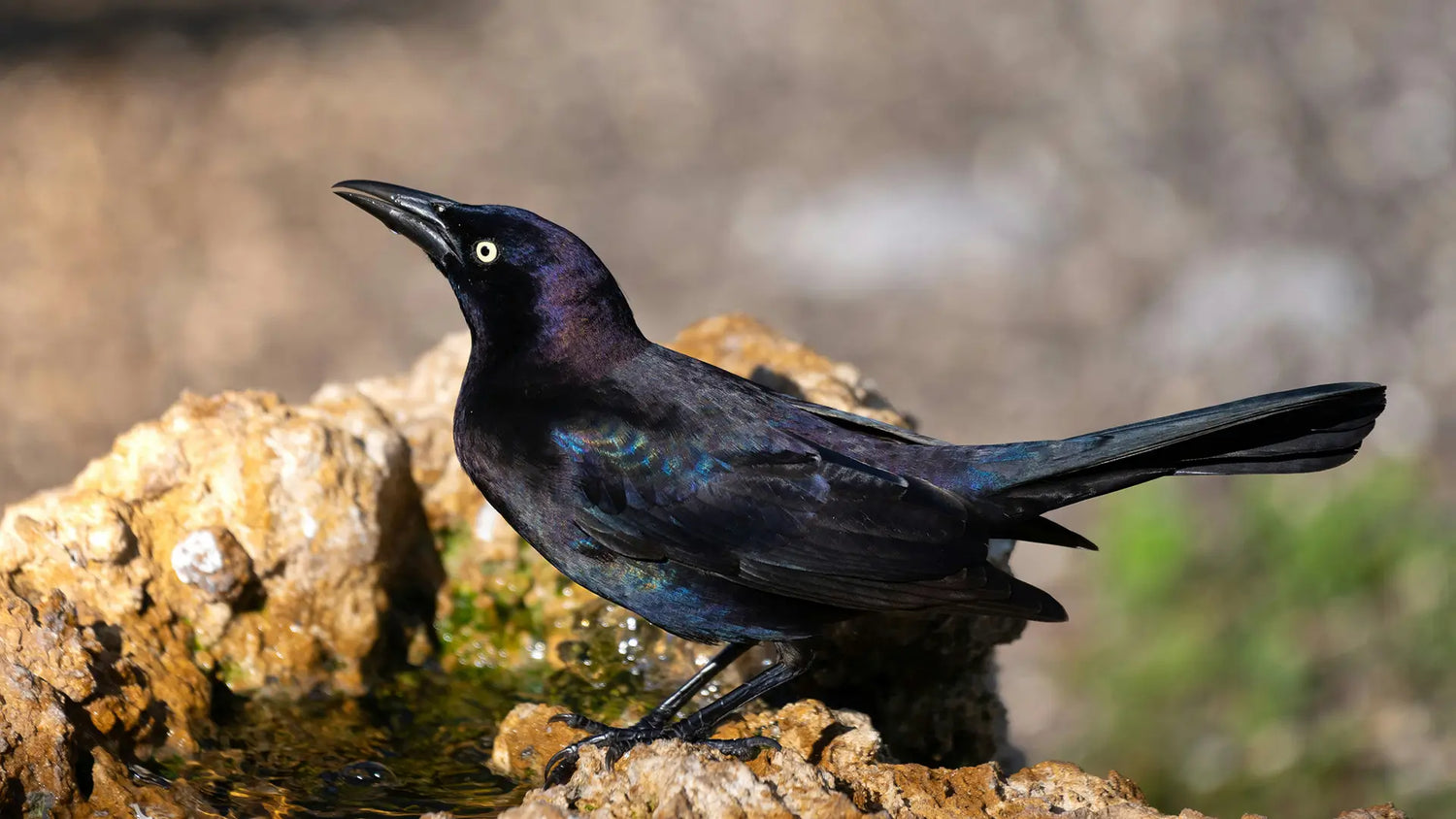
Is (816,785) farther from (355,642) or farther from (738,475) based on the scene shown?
(355,642)

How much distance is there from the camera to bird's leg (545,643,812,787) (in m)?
3.45

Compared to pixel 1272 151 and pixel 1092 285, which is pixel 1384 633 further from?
pixel 1272 151

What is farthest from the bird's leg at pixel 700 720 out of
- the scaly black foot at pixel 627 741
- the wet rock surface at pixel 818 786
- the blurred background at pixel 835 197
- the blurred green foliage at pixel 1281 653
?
the blurred background at pixel 835 197

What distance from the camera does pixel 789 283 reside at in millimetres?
9383

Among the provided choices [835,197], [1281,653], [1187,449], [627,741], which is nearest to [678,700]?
[627,741]

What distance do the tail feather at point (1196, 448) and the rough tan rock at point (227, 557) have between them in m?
1.85

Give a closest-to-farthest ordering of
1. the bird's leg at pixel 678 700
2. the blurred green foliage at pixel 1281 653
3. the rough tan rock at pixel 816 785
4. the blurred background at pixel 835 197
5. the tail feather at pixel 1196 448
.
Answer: the rough tan rock at pixel 816 785 < the tail feather at pixel 1196 448 < the bird's leg at pixel 678 700 < the blurred green foliage at pixel 1281 653 < the blurred background at pixel 835 197

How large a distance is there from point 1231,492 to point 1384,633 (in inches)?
64.1

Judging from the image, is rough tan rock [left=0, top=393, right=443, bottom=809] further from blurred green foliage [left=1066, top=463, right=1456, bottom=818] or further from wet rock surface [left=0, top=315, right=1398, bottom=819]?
blurred green foliage [left=1066, top=463, right=1456, bottom=818]

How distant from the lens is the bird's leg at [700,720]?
3453 millimetres

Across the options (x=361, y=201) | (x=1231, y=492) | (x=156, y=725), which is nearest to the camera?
(x=156, y=725)

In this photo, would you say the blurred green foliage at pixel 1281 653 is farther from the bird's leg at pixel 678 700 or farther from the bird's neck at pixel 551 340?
the bird's neck at pixel 551 340

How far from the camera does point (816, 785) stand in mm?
2883

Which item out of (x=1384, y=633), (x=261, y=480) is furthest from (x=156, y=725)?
(x=1384, y=633)
